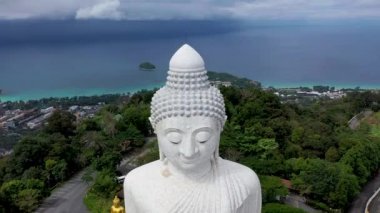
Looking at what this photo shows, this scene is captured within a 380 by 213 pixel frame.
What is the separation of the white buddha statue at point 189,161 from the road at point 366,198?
43.4ft

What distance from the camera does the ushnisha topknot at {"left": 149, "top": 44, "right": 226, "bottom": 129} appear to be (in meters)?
3.93

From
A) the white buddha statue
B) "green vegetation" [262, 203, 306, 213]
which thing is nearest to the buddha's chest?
the white buddha statue

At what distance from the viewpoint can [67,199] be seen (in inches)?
635

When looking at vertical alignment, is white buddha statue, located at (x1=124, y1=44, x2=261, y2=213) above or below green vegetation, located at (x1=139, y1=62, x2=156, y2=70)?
above

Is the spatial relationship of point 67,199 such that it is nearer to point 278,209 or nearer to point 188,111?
point 278,209

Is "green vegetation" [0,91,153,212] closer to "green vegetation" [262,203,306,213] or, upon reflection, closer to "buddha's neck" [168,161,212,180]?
"green vegetation" [262,203,306,213]

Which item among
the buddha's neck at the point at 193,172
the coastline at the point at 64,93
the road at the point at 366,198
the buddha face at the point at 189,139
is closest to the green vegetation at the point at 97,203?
the road at the point at 366,198

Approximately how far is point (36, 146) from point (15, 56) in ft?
154

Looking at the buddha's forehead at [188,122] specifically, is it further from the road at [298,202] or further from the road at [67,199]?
the road at [298,202]

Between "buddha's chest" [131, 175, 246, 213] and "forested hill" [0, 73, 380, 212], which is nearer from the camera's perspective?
"buddha's chest" [131, 175, 246, 213]

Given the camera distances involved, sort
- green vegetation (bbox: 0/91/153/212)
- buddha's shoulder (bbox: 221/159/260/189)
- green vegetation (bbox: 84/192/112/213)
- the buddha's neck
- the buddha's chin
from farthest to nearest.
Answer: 1. green vegetation (bbox: 0/91/153/212)
2. green vegetation (bbox: 84/192/112/213)
3. buddha's shoulder (bbox: 221/159/260/189)
4. the buddha's neck
5. the buddha's chin

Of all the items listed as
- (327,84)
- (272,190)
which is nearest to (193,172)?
(272,190)

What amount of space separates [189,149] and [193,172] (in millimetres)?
336

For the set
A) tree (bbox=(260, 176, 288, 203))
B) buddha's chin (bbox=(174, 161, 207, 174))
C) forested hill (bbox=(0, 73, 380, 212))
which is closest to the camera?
buddha's chin (bbox=(174, 161, 207, 174))
